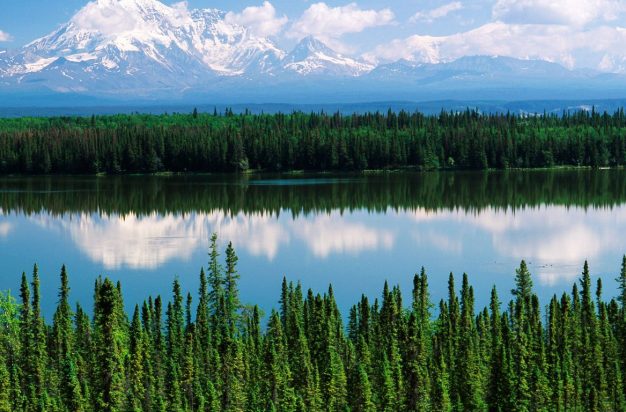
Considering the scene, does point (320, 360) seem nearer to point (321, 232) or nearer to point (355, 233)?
point (355, 233)

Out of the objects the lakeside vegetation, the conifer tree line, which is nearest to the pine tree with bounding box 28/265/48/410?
the conifer tree line

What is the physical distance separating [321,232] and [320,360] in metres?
54.7

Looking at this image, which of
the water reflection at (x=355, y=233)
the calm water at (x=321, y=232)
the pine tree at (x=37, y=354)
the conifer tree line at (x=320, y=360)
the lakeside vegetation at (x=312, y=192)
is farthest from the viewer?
the lakeside vegetation at (x=312, y=192)

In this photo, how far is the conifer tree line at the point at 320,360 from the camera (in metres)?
46.4

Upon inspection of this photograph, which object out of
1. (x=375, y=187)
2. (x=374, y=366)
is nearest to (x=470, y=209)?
(x=375, y=187)

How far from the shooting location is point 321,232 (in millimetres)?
107125

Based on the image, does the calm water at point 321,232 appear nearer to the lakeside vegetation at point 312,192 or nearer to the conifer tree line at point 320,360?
the lakeside vegetation at point 312,192

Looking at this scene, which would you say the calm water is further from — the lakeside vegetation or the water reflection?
the lakeside vegetation

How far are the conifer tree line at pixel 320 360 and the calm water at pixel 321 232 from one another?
44.2 ft

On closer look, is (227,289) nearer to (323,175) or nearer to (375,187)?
(375,187)

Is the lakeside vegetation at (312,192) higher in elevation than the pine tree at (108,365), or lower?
lower

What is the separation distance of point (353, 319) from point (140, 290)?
2339cm

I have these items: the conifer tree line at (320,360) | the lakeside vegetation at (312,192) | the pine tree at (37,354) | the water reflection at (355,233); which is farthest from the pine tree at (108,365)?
the lakeside vegetation at (312,192)

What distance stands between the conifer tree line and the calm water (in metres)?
13.5
